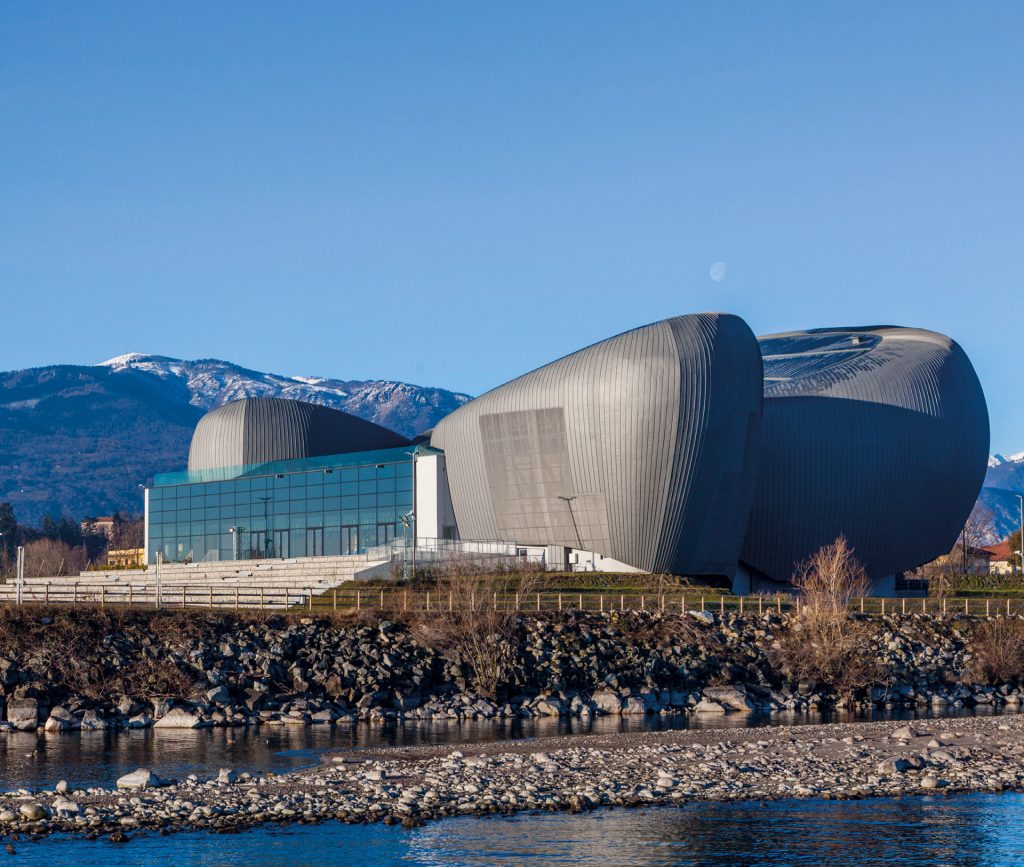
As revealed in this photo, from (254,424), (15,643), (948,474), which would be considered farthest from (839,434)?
(15,643)

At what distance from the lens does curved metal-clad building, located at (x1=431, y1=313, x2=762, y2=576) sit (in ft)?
258

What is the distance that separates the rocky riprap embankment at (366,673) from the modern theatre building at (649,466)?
59.1 feet

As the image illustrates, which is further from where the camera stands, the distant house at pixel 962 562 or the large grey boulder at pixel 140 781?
the distant house at pixel 962 562

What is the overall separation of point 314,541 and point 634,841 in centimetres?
6761

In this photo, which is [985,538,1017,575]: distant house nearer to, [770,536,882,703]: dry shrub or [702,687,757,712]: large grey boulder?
[770,536,882,703]: dry shrub

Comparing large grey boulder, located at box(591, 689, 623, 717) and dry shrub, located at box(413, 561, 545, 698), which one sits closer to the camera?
large grey boulder, located at box(591, 689, 623, 717)

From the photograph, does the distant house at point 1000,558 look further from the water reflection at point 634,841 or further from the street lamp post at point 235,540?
the water reflection at point 634,841

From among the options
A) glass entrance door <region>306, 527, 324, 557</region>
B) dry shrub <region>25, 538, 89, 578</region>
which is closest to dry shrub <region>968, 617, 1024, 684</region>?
glass entrance door <region>306, 527, 324, 557</region>

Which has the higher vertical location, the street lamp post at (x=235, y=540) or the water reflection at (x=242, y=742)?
the street lamp post at (x=235, y=540)

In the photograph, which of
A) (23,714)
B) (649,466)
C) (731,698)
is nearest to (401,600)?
(731,698)

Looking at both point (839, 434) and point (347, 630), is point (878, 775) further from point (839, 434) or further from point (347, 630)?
point (839, 434)

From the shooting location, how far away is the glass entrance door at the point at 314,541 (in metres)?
91.9

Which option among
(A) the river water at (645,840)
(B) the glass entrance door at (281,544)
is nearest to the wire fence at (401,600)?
(B) the glass entrance door at (281,544)

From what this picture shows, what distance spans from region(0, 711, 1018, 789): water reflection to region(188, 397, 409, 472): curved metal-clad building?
50227 millimetres
